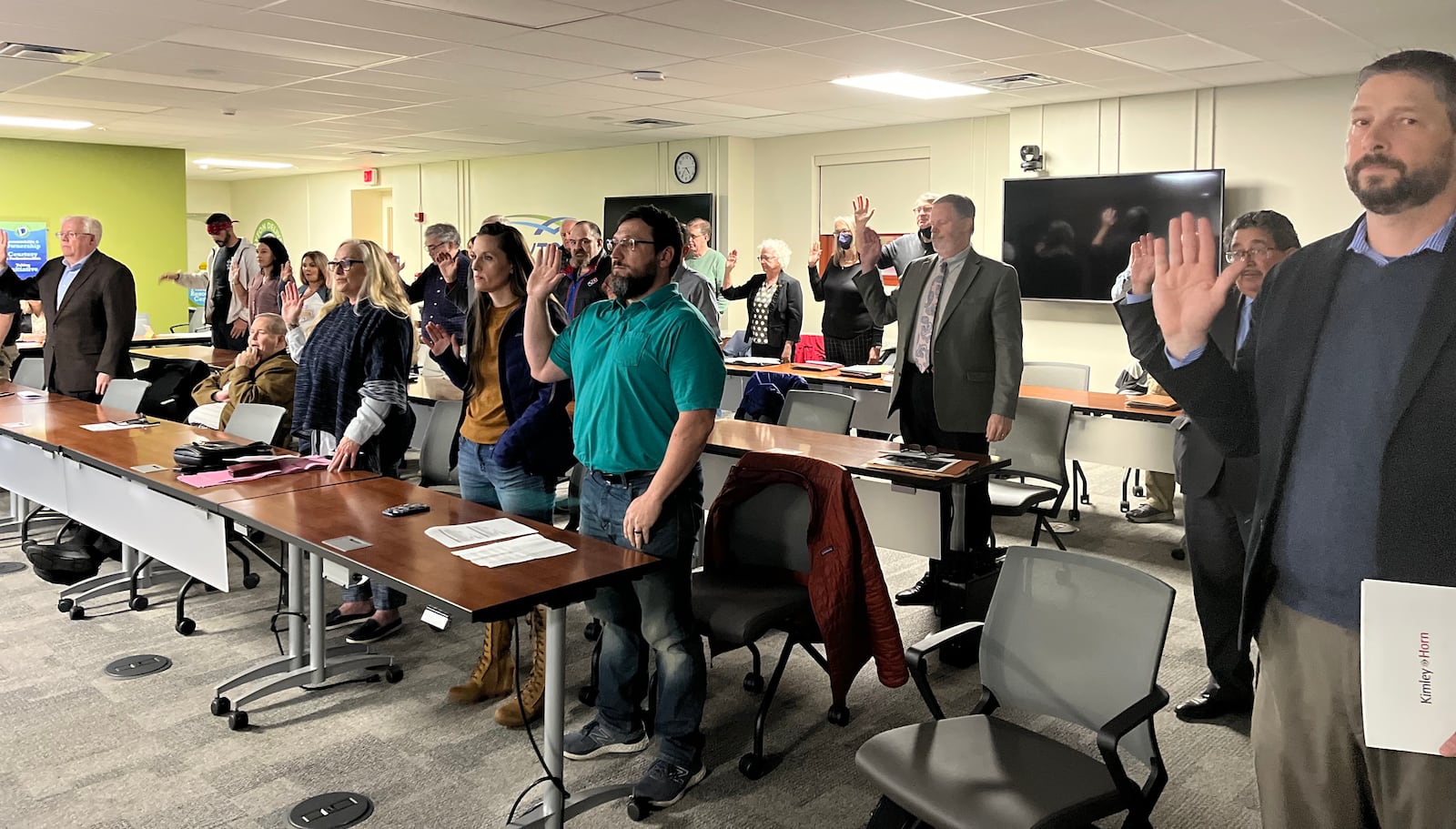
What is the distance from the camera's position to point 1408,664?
1.44 meters

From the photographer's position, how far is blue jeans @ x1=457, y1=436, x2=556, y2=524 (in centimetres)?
355

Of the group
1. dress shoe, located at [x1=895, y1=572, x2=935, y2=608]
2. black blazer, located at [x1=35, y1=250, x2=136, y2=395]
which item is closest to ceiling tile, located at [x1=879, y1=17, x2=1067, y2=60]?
dress shoe, located at [x1=895, y1=572, x2=935, y2=608]

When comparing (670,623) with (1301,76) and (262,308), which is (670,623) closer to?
(262,308)

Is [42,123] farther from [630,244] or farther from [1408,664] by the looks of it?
[1408,664]

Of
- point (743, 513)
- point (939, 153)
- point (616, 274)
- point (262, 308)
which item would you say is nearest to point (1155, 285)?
point (616, 274)

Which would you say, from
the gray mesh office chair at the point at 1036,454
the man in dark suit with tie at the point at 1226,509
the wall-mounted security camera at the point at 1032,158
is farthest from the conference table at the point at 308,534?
the wall-mounted security camera at the point at 1032,158

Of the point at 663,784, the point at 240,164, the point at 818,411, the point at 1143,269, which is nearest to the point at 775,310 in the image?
the point at 818,411

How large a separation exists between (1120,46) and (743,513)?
446 centimetres

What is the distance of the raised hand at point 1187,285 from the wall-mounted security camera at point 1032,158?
7639mm

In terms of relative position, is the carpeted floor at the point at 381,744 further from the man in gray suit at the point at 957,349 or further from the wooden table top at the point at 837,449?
the man in gray suit at the point at 957,349

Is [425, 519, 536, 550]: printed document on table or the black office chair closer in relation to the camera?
[425, 519, 536, 550]: printed document on table

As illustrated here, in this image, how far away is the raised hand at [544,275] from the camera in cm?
330

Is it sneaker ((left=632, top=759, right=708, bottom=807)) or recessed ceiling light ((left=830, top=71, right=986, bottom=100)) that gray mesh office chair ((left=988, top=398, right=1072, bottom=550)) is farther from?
recessed ceiling light ((left=830, top=71, right=986, bottom=100))

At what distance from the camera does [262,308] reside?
7164 millimetres
